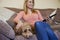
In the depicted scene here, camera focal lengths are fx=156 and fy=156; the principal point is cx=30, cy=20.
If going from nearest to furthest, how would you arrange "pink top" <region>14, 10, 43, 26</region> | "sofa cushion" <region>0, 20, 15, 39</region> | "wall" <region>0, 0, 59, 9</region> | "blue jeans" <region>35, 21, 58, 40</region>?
1. "sofa cushion" <region>0, 20, 15, 39</region>
2. "blue jeans" <region>35, 21, 58, 40</region>
3. "pink top" <region>14, 10, 43, 26</region>
4. "wall" <region>0, 0, 59, 9</region>

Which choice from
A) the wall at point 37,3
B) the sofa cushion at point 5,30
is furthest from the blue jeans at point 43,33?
the wall at point 37,3

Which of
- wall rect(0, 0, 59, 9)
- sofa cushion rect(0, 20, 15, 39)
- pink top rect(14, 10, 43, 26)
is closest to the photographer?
sofa cushion rect(0, 20, 15, 39)

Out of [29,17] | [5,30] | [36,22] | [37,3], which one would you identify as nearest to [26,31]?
[36,22]

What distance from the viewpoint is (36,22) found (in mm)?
2035

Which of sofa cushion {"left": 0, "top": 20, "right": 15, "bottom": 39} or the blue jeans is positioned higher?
sofa cushion {"left": 0, "top": 20, "right": 15, "bottom": 39}

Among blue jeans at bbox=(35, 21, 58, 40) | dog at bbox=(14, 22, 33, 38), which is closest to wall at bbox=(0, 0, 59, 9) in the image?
dog at bbox=(14, 22, 33, 38)

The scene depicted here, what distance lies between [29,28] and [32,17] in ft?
1.42

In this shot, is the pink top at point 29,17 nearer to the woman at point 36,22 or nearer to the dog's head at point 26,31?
the woman at point 36,22

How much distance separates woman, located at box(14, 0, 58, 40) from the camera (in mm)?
1914

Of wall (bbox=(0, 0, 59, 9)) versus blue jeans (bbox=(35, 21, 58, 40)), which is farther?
wall (bbox=(0, 0, 59, 9))

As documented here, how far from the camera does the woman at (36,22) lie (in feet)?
6.28

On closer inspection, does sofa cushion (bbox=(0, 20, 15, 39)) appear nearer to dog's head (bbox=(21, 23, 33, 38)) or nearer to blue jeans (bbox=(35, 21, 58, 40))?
dog's head (bbox=(21, 23, 33, 38))

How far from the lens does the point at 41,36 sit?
6.21 ft

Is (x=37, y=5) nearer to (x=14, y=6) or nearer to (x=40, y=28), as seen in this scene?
(x=14, y=6)
